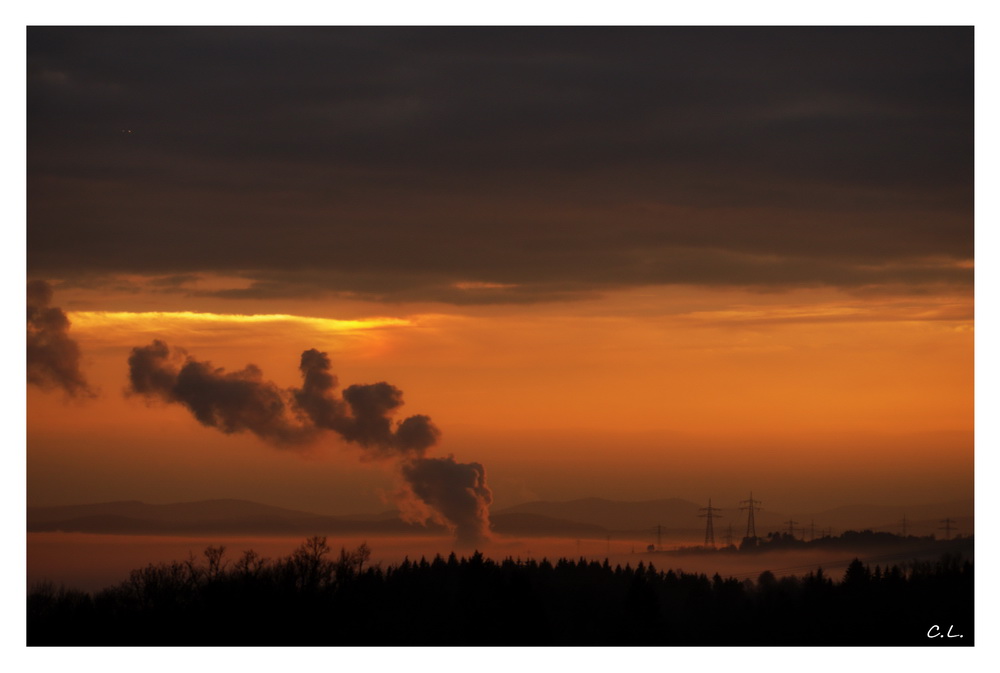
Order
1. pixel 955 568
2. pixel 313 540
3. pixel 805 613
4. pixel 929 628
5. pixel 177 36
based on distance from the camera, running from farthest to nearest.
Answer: pixel 313 540 → pixel 805 613 → pixel 955 568 → pixel 929 628 → pixel 177 36

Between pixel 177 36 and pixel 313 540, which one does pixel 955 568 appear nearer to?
pixel 313 540
